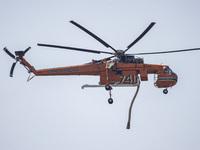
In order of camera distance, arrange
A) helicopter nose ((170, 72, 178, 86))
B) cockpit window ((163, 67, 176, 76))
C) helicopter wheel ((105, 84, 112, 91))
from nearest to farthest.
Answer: helicopter wheel ((105, 84, 112, 91)) → cockpit window ((163, 67, 176, 76)) → helicopter nose ((170, 72, 178, 86))

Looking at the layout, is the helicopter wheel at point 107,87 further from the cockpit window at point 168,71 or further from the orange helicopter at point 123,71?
the cockpit window at point 168,71

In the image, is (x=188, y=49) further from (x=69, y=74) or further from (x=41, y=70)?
(x=41, y=70)

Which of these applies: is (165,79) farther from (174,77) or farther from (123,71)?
(123,71)

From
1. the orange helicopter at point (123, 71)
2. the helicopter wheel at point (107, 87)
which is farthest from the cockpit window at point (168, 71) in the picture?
the helicopter wheel at point (107, 87)

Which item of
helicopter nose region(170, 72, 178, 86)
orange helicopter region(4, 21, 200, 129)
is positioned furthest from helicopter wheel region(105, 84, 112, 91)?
helicopter nose region(170, 72, 178, 86)

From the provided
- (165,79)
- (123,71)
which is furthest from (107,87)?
(165,79)

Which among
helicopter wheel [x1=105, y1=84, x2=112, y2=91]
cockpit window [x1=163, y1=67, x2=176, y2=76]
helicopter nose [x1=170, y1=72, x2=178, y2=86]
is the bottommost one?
helicopter wheel [x1=105, y1=84, x2=112, y2=91]

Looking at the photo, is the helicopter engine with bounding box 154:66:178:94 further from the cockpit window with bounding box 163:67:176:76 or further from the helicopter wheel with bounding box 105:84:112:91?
the helicopter wheel with bounding box 105:84:112:91

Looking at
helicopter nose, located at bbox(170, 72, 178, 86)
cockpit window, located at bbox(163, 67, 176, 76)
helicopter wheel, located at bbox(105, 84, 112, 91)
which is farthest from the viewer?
helicopter nose, located at bbox(170, 72, 178, 86)

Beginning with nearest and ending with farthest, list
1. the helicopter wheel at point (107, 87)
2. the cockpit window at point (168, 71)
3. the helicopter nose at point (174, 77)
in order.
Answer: the helicopter wheel at point (107, 87) → the cockpit window at point (168, 71) → the helicopter nose at point (174, 77)

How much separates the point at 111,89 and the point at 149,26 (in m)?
6.54

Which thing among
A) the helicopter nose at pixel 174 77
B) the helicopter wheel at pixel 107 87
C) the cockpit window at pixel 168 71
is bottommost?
the helicopter wheel at pixel 107 87

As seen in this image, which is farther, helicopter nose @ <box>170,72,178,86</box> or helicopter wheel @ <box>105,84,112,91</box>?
helicopter nose @ <box>170,72,178,86</box>

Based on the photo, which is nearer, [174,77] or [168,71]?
[168,71]
